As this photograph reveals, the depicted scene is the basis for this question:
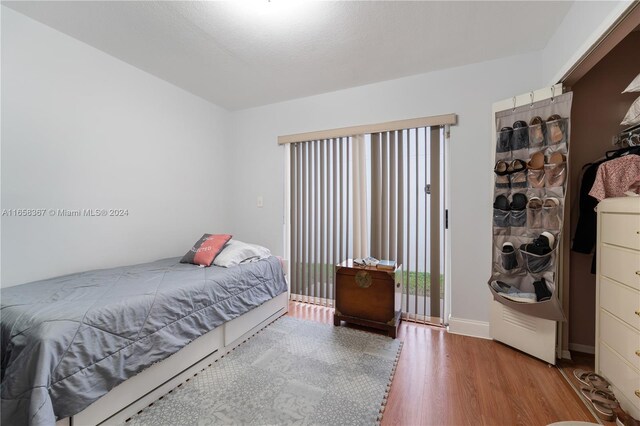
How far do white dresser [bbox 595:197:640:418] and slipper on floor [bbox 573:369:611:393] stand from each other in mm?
44

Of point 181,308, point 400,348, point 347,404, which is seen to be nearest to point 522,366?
point 400,348

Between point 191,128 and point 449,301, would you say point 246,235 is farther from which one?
point 449,301

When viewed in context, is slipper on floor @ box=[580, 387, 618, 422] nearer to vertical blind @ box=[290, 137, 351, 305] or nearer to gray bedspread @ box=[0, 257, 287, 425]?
vertical blind @ box=[290, 137, 351, 305]

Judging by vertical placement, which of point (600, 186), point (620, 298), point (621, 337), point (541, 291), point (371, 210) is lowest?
point (621, 337)

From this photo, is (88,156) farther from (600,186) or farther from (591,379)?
(591,379)

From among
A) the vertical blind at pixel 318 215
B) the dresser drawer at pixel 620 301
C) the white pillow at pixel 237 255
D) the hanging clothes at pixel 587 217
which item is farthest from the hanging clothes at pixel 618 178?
the white pillow at pixel 237 255

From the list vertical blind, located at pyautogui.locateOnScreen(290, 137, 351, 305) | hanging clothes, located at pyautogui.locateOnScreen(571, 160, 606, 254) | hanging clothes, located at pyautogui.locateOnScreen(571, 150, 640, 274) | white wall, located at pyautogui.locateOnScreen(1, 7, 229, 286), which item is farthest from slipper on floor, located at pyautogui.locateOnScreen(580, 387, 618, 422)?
white wall, located at pyautogui.locateOnScreen(1, 7, 229, 286)

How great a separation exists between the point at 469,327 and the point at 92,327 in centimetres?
283

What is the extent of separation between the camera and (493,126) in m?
2.29

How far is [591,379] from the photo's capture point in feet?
5.47

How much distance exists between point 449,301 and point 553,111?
1.83 meters

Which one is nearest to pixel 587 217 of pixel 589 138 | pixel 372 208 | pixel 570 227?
pixel 570 227

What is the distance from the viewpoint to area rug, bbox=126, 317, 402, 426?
1.42m

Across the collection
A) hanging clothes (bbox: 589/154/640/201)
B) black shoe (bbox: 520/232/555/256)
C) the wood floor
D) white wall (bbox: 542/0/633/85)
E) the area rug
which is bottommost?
the wood floor
